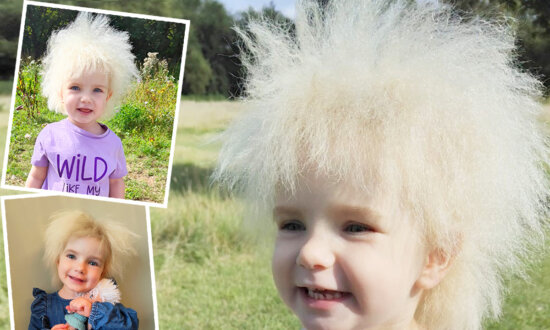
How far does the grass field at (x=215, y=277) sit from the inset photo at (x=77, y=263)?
488 millimetres

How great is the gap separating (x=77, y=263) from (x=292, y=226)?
91 centimetres

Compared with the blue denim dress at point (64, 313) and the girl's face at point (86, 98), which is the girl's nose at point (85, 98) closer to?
the girl's face at point (86, 98)

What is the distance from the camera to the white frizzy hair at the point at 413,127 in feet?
3.88

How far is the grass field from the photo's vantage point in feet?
8.55

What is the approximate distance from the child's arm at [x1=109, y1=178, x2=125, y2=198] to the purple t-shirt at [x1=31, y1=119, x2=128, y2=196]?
0.02 meters

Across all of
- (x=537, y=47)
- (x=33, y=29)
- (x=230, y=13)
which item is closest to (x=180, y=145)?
(x=230, y=13)

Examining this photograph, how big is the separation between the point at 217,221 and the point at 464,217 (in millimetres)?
1960

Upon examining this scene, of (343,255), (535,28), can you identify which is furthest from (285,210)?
(535,28)

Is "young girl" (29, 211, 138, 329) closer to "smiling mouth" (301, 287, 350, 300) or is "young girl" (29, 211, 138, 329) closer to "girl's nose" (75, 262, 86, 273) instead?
"girl's nose" (75, 262, 86, 273)

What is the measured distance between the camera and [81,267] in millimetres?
1941

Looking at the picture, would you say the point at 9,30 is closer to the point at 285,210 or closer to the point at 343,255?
the point at 285,210

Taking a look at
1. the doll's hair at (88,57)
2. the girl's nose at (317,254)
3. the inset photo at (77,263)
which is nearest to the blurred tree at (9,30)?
the inset photo at (77,263)

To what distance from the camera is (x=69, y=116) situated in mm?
1650

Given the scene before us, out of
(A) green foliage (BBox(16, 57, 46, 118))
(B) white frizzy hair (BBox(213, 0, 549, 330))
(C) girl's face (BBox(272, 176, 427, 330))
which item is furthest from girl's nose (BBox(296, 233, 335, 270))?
(A) green foliage (BBox(16, 57, 46, 118))
